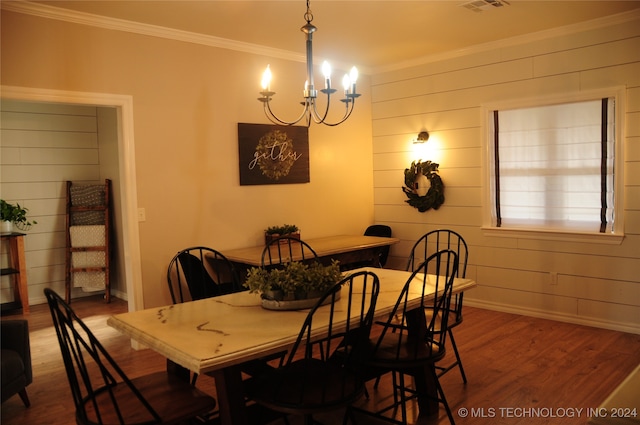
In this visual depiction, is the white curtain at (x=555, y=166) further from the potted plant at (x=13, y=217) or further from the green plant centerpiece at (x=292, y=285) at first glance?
the potted plant at (x=13, y=217)

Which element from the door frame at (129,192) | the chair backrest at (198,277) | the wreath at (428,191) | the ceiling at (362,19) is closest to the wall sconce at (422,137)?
the wreath at (428,191)

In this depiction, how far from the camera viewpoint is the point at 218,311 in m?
2.47

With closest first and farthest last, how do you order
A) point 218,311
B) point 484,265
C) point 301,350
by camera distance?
1. point 218,311
2. point 301,350
3. point 484,265

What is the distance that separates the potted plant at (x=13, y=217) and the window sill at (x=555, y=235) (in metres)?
4.89

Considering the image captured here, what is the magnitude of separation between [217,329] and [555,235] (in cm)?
353

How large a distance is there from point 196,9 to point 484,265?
11.5 feet

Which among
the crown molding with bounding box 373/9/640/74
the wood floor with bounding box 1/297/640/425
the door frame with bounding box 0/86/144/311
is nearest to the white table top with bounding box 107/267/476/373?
the wood floor with bounding box 1/297/640/425

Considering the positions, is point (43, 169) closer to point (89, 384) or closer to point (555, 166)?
point (89, 384)

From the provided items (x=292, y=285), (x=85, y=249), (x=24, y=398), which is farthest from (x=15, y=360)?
(x=85, y=249)

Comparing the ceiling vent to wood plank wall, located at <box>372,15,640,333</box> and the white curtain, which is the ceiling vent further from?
the white curtain

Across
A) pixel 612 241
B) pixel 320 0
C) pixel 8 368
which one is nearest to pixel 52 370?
pixel 8 368

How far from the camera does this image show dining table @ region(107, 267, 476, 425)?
6.14 ft

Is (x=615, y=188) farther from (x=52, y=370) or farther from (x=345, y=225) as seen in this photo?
(x=52, y=370)

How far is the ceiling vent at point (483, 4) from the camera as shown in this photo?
375 centimetres
